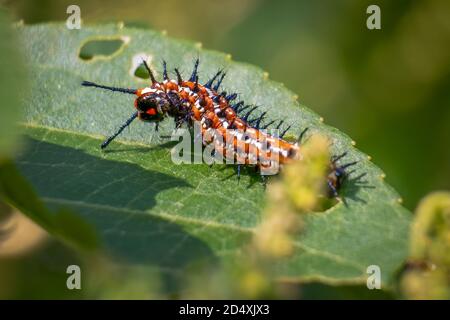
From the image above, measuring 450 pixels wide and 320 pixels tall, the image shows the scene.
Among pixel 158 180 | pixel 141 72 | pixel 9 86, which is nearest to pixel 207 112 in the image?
pixel 141 72

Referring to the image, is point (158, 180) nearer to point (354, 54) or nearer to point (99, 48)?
point (99, 48)

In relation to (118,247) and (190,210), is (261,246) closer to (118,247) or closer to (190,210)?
(118,247)

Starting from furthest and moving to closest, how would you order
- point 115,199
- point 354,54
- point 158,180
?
point 354,54, point 158,180, point 115,199

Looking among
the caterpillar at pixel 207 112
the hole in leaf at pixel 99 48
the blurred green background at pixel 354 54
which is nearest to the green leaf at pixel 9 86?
the caterpillar at pixel 207 112

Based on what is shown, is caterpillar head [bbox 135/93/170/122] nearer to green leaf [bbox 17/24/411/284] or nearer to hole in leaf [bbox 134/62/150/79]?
green leaf [bbox 17/24/411/284]

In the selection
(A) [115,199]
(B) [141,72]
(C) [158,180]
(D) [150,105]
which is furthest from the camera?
(B) [141,72]

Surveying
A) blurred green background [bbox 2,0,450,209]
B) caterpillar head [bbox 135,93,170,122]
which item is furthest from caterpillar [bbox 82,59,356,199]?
blurred green background [bbox 2,0,450,209]
